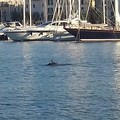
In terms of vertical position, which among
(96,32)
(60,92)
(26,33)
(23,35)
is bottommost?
(23,35)

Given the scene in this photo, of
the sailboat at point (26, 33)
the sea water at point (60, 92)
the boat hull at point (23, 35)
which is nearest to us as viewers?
the sea water at point (60, 92)

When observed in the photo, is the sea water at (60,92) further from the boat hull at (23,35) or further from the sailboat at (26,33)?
the boat hull at (23,35)

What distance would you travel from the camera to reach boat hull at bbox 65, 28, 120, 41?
88.3 meters

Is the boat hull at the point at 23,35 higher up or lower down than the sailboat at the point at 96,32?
lower down

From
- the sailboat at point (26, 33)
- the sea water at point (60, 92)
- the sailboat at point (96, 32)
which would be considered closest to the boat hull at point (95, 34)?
the sailboat at point (96, 32)

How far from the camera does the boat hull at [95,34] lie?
3477 inches

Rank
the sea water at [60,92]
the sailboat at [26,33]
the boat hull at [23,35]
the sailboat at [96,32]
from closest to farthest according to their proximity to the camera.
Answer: the sea water at [60,92] → the sailboat at [96,32] → the sailboat at [26,33] → the boat hull at [23,35]

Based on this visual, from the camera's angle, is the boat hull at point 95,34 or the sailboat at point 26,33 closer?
the boat hull at point 95,34

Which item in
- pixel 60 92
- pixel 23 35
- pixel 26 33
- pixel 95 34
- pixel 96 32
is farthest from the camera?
pixel 23 35

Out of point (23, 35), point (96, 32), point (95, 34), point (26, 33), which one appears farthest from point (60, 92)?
point (23, 35)

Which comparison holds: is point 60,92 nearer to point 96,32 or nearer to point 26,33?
point 96,32

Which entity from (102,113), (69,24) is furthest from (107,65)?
(69,24)

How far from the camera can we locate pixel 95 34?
3497 inches

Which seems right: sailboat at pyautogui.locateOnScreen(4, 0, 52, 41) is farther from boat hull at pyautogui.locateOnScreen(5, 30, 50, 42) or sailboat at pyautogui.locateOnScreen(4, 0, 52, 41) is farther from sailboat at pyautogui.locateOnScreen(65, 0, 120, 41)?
sailboat at pyautogui.locateOnScreen(65, 0, 120, 41)
